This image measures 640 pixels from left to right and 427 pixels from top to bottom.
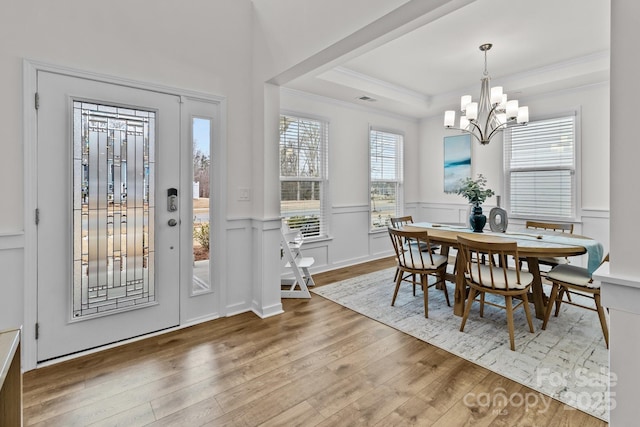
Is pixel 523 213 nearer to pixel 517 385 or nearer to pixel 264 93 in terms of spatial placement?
pixel 517 385

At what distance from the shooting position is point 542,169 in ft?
Result: 15.4

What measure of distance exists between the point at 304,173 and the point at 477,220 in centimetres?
234

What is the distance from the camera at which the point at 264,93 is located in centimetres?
312

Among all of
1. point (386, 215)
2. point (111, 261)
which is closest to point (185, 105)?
point (111, 261)

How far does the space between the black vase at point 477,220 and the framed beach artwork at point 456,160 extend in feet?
6.82

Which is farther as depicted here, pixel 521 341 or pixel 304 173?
pixel 304 173

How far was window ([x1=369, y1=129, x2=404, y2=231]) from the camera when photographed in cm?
551

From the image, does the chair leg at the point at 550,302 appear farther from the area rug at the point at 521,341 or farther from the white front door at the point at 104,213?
the white front door at the point at 104,213

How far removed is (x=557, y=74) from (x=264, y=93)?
373 cm

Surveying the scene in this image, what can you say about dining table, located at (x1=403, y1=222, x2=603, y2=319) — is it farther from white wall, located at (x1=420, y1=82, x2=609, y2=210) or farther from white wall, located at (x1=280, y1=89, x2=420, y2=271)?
white wall, located at (x1=280, y1=89, x2=420, y2=271)

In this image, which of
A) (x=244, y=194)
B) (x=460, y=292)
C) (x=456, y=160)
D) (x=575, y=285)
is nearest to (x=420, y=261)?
(x=460, y=292)

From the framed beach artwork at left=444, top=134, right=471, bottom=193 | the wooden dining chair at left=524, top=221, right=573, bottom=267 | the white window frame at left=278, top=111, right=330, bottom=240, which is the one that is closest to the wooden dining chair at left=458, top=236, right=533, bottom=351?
the wooden dining chair at left=524, top=221, right=573, bottom=267

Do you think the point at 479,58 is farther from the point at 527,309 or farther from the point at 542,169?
the point at 527,309

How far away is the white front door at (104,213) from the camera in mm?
2318
